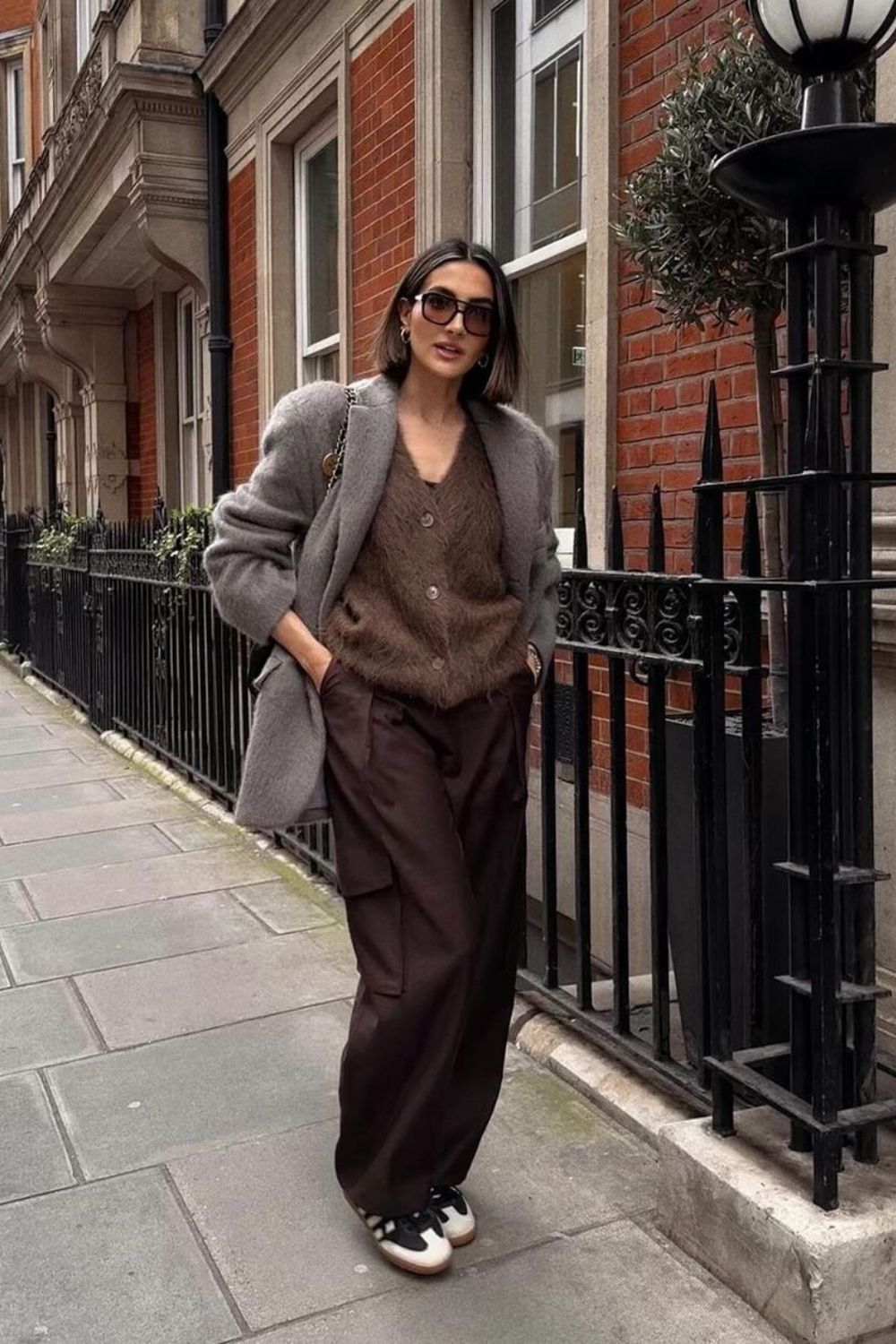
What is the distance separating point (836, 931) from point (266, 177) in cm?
726

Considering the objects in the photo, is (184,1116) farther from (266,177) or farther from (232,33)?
(232,33)

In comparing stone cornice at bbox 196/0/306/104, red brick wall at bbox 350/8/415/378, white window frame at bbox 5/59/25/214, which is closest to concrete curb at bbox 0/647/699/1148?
red brick wall at bbox 350/8/415/378

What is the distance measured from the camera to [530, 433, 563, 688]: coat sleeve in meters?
2.61

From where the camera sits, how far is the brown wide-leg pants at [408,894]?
7.68 ft

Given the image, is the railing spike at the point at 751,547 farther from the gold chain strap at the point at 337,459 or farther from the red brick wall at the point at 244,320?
the red brick wall at the point at 244,320

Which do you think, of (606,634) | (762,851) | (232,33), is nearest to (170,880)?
(606,634)

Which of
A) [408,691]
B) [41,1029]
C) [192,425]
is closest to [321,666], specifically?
[408,691]

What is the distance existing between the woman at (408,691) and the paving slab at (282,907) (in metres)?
2.09

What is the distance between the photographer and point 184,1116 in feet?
10.1

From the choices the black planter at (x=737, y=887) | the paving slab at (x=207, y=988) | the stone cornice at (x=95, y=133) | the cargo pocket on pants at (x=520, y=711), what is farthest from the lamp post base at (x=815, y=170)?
the stone cornice at (x=95, y=133)

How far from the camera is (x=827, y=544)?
2.16m

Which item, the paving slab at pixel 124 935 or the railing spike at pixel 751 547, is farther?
the paving slab at pixel 124 935

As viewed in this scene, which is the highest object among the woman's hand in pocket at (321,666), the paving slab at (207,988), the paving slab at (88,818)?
the woman's hand in pocket at (321,666)

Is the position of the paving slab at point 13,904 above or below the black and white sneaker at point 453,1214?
above
